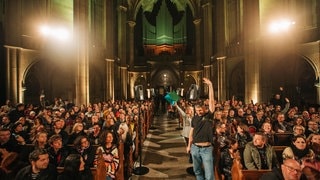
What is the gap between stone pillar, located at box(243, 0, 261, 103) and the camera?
13.7 metres

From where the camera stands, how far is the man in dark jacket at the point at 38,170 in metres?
3.37

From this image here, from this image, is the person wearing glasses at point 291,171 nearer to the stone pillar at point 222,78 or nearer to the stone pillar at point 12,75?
the stone pillar at point 12,75

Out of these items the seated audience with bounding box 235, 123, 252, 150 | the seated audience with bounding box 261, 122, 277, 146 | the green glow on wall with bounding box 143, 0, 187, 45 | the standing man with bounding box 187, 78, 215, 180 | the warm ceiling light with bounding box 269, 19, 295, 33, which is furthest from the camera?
the green glow on wall with bounding box 143, 0, 187, 45

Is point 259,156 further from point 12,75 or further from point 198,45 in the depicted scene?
point 198,45

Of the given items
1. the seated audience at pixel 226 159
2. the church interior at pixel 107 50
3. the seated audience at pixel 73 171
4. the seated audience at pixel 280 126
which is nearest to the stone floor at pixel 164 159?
the seated audience at pixel 226 159

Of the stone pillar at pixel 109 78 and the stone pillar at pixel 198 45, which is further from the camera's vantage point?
the stone pillar at pixel 198 45

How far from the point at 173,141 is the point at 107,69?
10936 millimetres

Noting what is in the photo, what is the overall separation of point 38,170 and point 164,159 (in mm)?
4801

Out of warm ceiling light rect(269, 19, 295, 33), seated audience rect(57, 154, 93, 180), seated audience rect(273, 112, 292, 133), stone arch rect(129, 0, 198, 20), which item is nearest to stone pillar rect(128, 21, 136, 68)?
stone arch rect(129, 0, 198, 20)

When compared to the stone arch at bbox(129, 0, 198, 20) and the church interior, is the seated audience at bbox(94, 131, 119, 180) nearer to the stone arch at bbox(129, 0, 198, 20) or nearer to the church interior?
the church interior

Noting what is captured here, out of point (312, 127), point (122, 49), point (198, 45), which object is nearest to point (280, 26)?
point (312, 127)

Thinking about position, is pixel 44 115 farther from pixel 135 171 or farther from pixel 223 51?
pixel 223 51

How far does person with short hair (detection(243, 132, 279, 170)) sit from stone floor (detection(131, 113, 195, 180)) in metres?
2.08

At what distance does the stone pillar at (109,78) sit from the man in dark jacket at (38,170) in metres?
15.8
